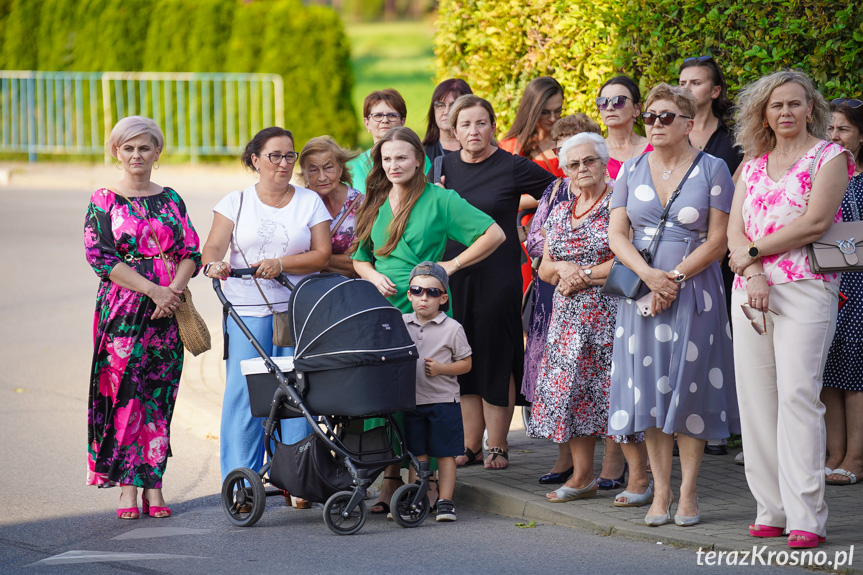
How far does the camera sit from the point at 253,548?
18.3 ft

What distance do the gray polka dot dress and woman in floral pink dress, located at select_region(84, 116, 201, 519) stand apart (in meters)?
2.57

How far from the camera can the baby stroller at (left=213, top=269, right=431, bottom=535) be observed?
221 inches

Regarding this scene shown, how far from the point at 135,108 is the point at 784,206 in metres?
21.2

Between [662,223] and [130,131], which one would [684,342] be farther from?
[130,131]

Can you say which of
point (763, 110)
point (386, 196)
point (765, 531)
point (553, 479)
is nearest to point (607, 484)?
point (553, 479)

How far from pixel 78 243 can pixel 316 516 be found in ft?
36.0

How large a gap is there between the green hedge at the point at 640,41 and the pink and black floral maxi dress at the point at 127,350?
11.0ft

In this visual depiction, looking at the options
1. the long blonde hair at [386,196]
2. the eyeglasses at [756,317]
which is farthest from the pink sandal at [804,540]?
the long blonde hair at [386,196]

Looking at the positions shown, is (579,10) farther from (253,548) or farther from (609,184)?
(253,548)

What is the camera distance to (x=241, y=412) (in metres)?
6.42

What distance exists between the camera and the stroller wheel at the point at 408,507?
5.82 meters

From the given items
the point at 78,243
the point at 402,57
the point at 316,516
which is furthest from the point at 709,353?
the point at 402,57

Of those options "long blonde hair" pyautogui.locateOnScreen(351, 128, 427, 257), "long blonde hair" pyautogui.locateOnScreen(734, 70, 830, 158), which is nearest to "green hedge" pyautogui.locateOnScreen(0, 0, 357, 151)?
"long blonde hair" pyautogui.locateOnScreen(351, 128, 427, 257)

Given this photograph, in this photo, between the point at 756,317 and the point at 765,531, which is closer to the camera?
the point at 756,317
